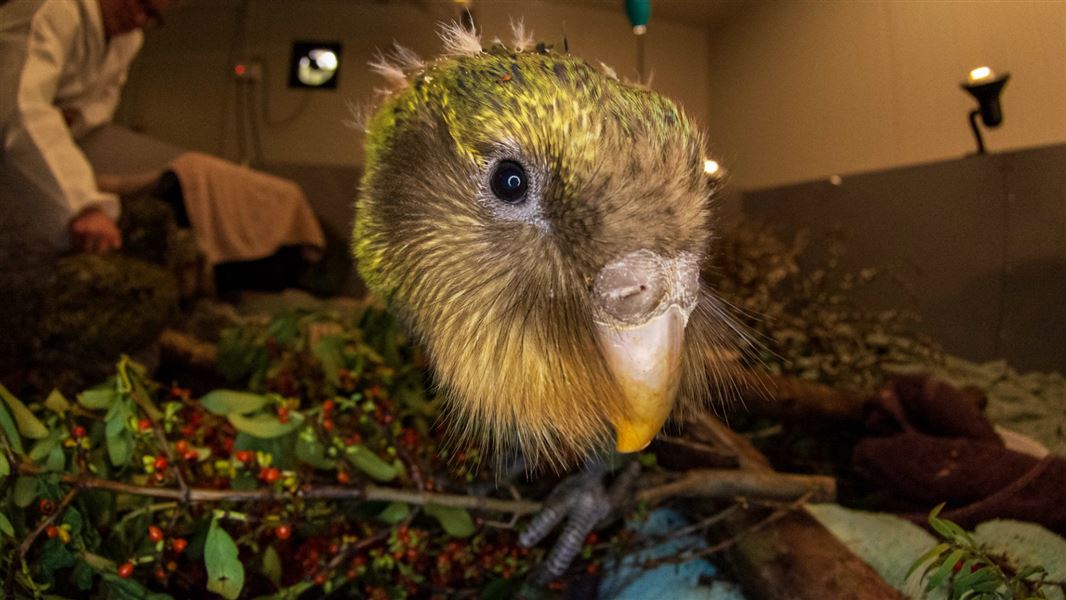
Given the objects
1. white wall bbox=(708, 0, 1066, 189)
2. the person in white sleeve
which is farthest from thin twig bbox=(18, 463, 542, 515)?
white wall bbox=(708, 0, 1066, 189)

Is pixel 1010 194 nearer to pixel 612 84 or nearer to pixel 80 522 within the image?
pixel 612 84

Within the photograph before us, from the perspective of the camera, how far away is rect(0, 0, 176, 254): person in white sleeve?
750 mm

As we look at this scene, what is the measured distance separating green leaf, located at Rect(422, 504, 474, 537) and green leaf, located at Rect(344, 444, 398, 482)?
64 mm

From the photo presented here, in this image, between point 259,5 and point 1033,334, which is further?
point 259,5

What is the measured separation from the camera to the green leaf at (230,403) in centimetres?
73

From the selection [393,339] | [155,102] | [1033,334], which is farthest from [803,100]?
[155,102]

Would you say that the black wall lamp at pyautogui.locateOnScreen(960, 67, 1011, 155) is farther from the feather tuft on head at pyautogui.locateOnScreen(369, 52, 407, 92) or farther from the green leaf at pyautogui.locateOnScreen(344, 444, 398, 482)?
the green leaf at pyautogui.locateOnScreen(344, 444, 398, 482)

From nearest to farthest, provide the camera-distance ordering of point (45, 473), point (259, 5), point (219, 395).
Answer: point (45, 473) < point (219, 395) < point (259, 5)

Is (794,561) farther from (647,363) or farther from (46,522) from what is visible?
(46,522)

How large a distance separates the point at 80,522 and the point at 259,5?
0.74 m

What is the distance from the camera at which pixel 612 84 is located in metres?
0.48

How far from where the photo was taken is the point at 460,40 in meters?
0.58

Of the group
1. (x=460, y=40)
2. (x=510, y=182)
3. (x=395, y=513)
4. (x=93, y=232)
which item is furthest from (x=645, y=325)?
(x=93, y=232)

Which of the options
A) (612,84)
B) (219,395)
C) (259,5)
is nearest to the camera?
(612,84)
